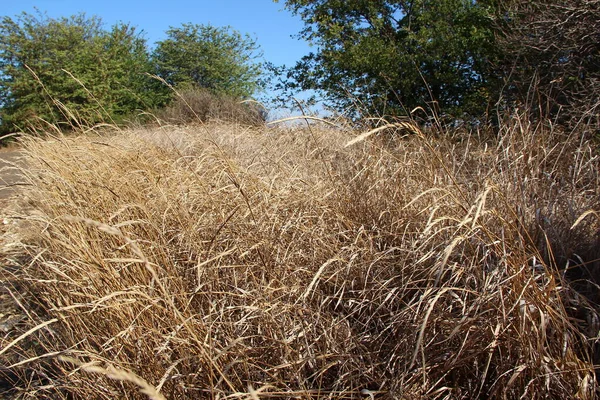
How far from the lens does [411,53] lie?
765 centimetres

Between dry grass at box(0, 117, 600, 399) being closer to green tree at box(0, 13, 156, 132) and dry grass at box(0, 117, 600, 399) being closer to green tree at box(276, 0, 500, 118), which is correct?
green tree at box(276, 0, 500, 118)

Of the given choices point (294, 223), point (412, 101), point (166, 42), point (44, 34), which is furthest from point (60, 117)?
point (294, 223)

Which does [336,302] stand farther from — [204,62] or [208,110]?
[204,62]

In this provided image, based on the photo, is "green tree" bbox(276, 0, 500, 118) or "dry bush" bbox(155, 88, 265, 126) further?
"dry bush" bbox(155, 88, 265, 126)

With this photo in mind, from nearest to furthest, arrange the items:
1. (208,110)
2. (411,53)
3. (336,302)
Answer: (336,302) → (411,53) → (208,110)

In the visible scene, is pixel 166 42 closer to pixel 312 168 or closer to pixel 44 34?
pixel 44 34

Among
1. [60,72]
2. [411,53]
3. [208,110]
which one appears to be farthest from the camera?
[60,72]

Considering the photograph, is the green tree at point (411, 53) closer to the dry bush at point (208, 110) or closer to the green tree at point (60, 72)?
the dry bush at point (208, 110)

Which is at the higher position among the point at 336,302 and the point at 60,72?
the point at 60,72

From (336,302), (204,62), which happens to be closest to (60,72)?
(204,62)

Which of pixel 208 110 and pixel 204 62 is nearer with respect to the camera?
pixel 208 110

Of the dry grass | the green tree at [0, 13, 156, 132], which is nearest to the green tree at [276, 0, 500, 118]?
the dry grass

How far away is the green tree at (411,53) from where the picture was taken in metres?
7.03

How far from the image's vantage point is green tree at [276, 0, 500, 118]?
23.1 feet
